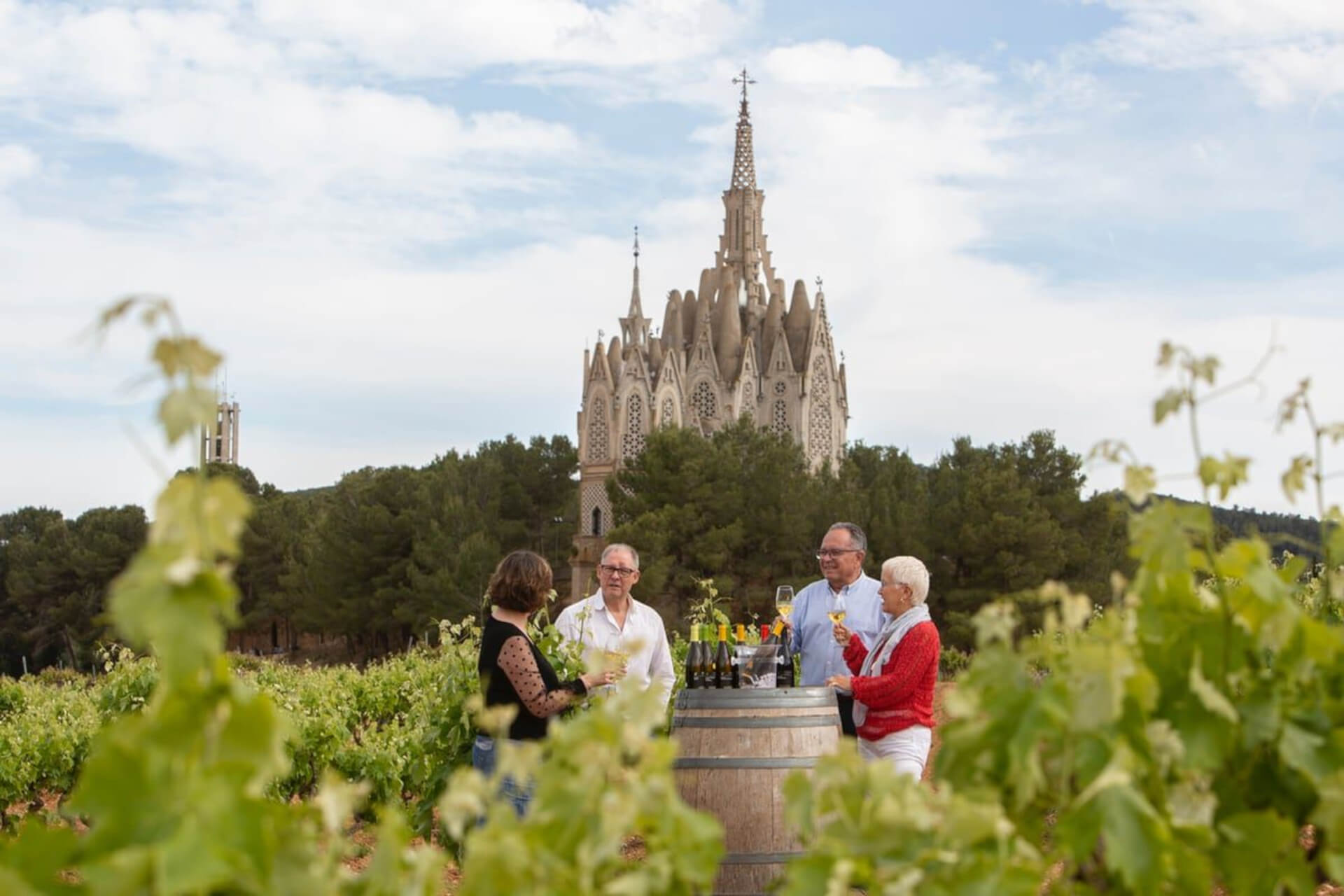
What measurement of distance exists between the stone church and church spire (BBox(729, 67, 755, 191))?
0.03 metres

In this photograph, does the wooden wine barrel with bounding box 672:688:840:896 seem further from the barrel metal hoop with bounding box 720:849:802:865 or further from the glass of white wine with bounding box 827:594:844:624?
the glass of white wine with bounding box 827:594:844:624

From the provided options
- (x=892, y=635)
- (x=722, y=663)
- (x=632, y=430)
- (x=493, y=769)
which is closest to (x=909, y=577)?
(x=892, y=635)

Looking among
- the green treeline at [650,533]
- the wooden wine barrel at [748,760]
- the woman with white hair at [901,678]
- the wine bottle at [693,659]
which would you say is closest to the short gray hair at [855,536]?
the woman with white hair at [901,678]

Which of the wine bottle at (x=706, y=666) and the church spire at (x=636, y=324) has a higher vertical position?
the church spire at (x=636, y=324)

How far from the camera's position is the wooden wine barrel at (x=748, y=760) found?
5.15m

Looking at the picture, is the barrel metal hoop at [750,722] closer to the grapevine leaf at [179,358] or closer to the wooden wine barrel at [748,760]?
the wooden wine barrel at [748,760]

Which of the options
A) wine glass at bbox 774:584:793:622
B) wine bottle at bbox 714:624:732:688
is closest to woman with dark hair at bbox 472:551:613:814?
wine bottle at bbox 714:624:732:688

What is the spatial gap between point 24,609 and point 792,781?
65.5 metres

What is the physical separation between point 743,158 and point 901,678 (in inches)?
2262

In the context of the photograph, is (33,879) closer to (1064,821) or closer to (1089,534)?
(1064,821)

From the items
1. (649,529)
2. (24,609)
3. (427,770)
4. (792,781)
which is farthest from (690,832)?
(24,609)

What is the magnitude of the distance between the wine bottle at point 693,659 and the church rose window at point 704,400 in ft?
168

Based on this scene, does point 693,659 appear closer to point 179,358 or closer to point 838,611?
point 838,611

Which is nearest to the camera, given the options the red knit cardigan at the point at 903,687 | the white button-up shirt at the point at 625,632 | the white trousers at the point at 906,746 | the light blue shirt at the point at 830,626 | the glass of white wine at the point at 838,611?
the red knit cardigan at the point at 903,687
